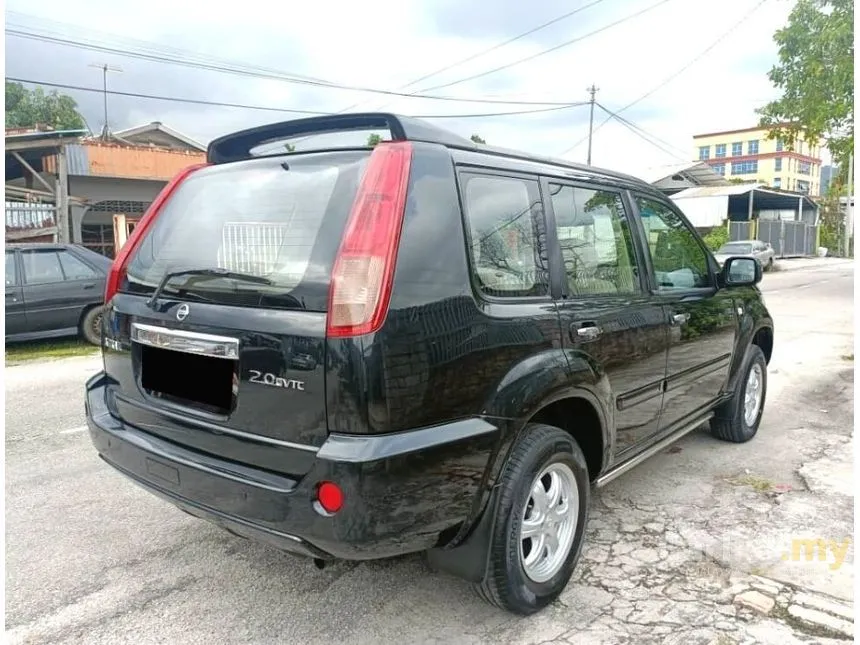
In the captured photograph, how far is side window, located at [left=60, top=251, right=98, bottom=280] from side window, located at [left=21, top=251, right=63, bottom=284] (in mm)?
74

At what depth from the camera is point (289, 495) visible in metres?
2.08

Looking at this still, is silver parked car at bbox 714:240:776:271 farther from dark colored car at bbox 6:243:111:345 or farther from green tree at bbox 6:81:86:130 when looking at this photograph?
green tree at bbox 6:81:86:130

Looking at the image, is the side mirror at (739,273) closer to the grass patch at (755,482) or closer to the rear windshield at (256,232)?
the grass patch at (755,482)

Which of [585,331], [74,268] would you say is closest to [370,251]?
[585,331]

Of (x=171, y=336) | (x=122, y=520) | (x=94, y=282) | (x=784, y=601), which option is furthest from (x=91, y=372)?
(x=784, y=601)

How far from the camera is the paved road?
2553 millimetres

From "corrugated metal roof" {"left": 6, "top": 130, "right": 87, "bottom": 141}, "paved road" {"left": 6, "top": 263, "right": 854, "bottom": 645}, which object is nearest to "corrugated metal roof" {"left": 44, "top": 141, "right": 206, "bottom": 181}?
"corrugated metal roof" {"left": 6, "top": 130, "right": 87, "bottom": 141}

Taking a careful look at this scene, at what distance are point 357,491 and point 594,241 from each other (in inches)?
69.2

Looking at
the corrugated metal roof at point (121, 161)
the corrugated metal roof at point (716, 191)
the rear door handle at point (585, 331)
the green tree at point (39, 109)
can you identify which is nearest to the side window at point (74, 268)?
the rear door handle at point (585, 331)

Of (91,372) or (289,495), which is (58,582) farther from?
(91,372)

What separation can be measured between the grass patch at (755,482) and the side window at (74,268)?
27.9 ft

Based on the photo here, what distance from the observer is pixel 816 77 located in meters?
14.6

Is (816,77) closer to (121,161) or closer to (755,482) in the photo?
(755,482)

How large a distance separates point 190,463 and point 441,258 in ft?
3.82
